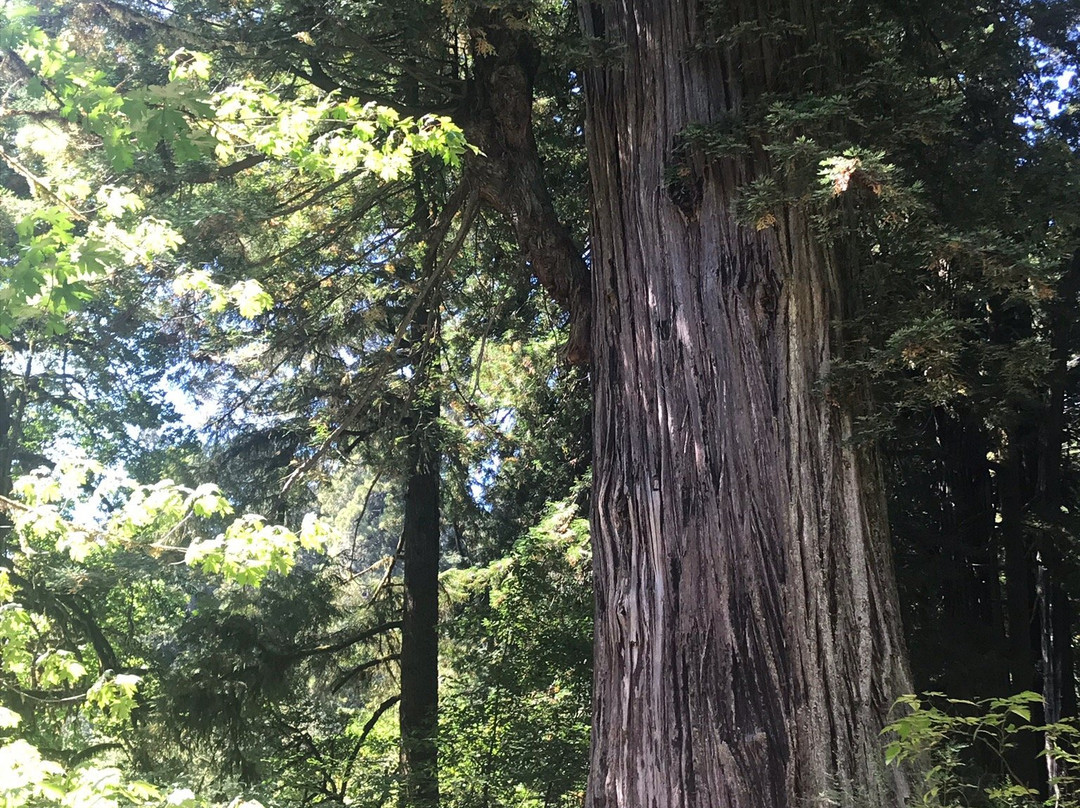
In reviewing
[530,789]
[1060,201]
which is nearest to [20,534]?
[1060,201]

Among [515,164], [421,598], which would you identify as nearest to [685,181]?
[515,164]

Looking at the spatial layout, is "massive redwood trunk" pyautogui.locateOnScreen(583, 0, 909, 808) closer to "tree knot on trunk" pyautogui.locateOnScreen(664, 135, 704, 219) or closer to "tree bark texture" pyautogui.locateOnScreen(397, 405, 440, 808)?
"tree knot on trunk" pyautogui.locateOnScreen(664, 135, 704, 219)

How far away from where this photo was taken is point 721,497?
3619 mm

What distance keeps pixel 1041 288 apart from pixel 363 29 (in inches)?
149

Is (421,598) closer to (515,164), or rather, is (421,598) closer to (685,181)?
(515,164)

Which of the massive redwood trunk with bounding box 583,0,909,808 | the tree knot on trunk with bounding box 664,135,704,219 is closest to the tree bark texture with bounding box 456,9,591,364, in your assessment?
the massive redwood trunk with bounding box 583,0,909,808

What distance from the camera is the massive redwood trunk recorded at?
331 centimetres

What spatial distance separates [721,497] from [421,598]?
301 inches

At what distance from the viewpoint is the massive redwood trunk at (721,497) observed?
130 inches

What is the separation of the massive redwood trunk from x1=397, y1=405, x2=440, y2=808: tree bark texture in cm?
527

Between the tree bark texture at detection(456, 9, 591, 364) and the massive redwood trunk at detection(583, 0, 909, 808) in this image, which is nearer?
the massive redwood trunk at detection(583, 0, 909, 808)

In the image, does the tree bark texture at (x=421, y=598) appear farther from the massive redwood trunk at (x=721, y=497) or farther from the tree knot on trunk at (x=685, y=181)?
the tree knot on trunk at (x=685, y=181)

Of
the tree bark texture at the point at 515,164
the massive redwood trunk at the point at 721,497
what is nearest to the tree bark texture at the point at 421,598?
the tree bark texture at the point at 515,164

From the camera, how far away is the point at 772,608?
3422 millimetres
